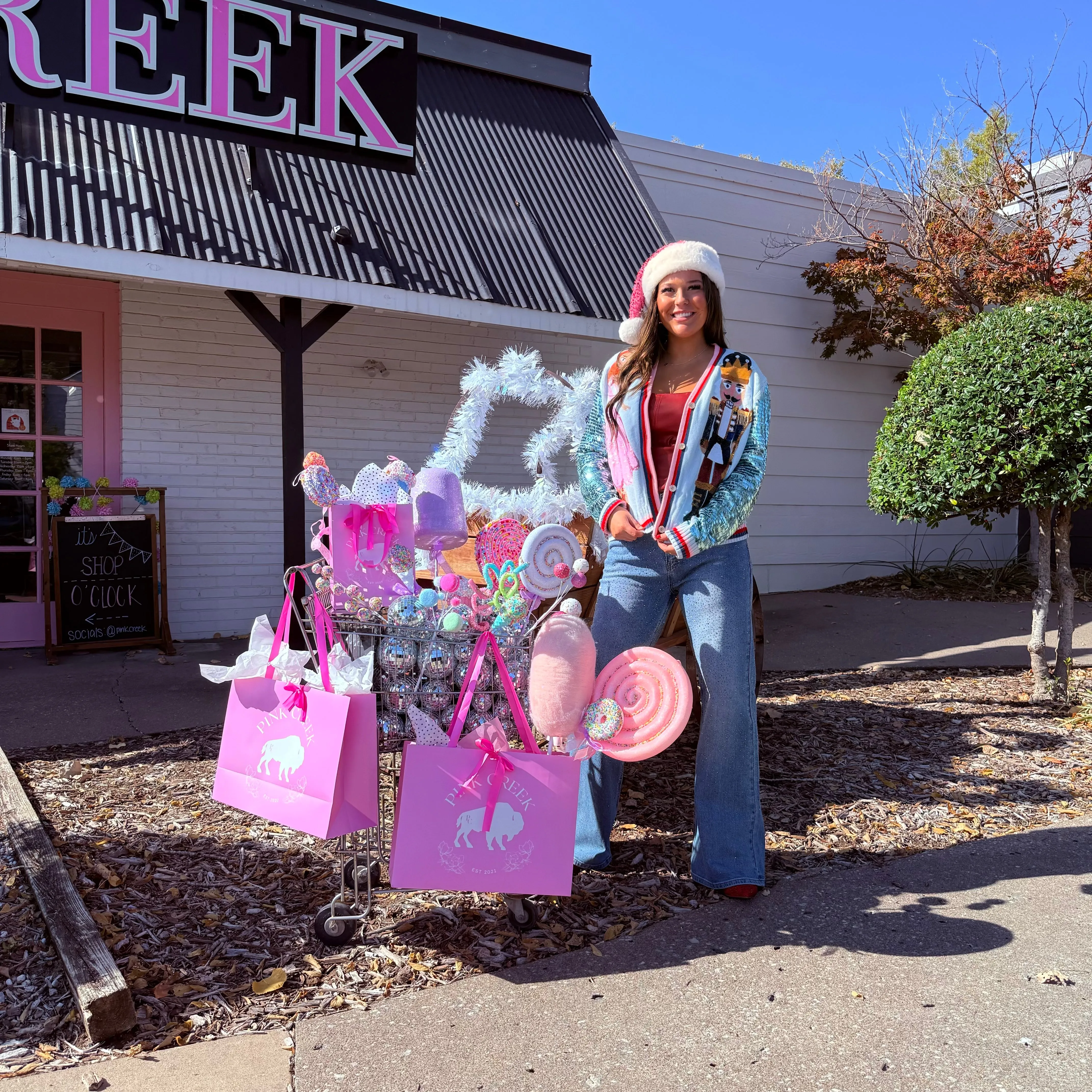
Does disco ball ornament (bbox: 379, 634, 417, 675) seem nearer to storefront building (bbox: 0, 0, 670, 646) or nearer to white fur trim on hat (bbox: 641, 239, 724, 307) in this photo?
white fur trim on hat (bbox: 641, 239, 724, 307)

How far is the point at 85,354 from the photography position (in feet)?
20.9

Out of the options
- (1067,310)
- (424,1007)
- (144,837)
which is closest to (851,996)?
(424,1007)

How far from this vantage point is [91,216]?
509cm

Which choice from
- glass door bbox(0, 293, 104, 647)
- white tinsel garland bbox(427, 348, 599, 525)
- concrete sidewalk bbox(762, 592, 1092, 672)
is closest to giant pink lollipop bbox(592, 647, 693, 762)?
white tinsel garland bbox(427, 348, 599, 525)

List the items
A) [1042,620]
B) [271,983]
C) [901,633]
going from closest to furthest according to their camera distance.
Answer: [271,983]
[1042,620]
[901,633]

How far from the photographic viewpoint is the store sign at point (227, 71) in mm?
4848

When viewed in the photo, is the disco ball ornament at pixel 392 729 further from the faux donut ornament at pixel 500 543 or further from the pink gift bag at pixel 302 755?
the faux donut ornament at pixel 500 543

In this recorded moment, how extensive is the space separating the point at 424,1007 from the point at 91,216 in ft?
15.3

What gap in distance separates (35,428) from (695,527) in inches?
212

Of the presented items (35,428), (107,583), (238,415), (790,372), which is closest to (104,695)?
(107,583)

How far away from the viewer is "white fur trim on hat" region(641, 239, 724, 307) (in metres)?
2.73

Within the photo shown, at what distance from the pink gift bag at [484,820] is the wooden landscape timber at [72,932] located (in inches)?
24.8

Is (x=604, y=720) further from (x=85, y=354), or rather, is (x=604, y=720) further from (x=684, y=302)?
(x=85, y=354)

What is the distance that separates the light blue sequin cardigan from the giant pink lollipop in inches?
15.1
